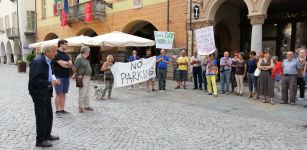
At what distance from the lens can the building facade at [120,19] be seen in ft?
50.7

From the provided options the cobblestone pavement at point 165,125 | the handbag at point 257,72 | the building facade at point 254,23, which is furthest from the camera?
the building facade at point 254,23

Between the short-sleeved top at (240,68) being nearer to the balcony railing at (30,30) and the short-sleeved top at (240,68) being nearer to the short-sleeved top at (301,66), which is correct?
the short-sleeved top at (301,66)

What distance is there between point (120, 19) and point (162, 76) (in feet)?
28.7

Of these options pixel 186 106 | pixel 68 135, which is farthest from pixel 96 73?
pixel 68 135

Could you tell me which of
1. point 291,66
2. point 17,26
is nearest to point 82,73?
point 291,66

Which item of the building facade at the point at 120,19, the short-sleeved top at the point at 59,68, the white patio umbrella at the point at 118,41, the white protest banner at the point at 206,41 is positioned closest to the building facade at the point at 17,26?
the building facade at the point at 120,19

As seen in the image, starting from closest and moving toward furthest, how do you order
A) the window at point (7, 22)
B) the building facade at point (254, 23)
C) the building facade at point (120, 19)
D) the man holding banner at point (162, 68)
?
the man holding banner at point (162, 68)
the building facade at point (254, 23)
the building facade at point (120, 19)
the window at point (7, 22)

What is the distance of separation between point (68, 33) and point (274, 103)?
19.8 meters

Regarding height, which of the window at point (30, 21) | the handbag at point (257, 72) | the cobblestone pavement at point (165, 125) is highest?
the window at point (30, 21)

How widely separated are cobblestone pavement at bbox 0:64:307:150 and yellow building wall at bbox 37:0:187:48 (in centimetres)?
683

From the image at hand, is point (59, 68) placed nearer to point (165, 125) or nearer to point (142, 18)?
point (165, 125)

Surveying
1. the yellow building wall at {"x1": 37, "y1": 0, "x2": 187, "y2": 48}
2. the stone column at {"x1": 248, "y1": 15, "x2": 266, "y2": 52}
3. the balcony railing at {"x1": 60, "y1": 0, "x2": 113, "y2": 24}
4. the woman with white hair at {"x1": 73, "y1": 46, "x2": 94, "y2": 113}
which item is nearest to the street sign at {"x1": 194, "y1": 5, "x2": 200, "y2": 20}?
the yellow building wall at {"x1": 37, "y1": 0, "x2": 187, "y2": 48}

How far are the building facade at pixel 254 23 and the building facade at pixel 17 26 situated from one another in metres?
22.2

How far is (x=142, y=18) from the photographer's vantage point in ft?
57.0
